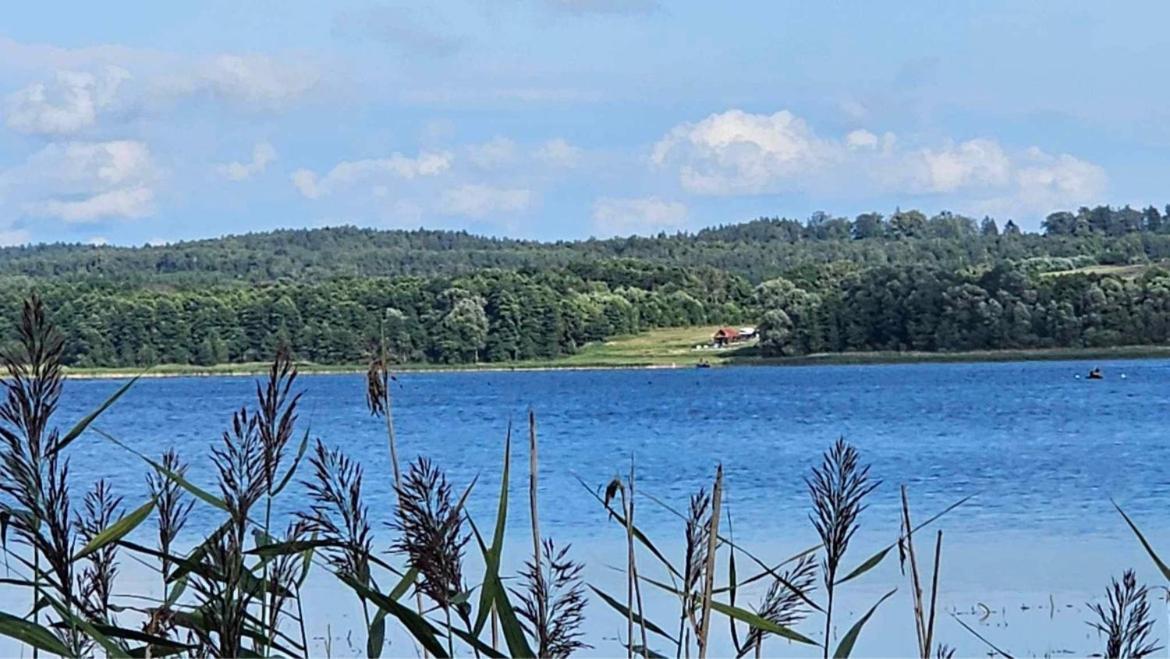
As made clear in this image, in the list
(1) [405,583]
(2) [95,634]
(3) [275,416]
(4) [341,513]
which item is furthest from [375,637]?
(3) [275,416]

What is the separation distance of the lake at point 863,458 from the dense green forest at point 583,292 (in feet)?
14.2

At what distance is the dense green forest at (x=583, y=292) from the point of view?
78062 mm

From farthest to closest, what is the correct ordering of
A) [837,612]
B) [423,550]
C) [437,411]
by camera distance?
[437,411], [837,612], [423,550]

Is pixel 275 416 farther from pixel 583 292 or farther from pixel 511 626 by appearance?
pixel 583 292

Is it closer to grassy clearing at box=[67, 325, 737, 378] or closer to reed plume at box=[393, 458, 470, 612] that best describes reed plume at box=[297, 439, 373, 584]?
reed plume at box=[393, 458, 470, 612]

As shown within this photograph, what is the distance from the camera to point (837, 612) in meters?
13.0

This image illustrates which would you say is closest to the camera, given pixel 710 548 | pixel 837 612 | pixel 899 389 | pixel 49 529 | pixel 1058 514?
pixel 49 529

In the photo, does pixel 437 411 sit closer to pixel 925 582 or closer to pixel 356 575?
pixel 925 582

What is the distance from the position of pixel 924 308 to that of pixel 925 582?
278 feet

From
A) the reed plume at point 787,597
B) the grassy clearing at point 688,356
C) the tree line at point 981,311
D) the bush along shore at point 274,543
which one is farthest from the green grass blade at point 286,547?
the tree line at point 981,311

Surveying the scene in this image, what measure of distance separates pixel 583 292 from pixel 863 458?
256ft

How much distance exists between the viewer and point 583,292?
113 metres

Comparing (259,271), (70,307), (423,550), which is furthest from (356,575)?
(259,271)

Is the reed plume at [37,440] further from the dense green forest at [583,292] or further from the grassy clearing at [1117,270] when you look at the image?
the grassy clearing at [1117,270]
